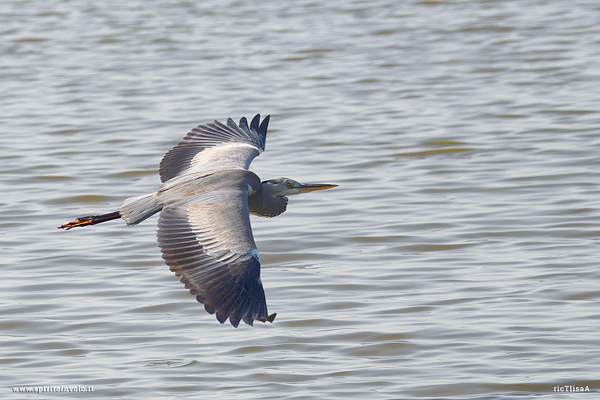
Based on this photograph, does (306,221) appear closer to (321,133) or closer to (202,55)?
(321,133)

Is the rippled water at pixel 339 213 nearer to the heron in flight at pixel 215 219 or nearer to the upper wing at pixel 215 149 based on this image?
the heron in flight at pixel 215 219

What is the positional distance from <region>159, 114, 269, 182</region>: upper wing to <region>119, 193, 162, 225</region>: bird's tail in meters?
0.76

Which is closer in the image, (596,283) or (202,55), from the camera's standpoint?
(596,283)

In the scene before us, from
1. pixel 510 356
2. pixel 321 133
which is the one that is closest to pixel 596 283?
pixel 510 356

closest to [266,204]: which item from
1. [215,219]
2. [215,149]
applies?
[215,149]

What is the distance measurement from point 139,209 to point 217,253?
2.87 ft

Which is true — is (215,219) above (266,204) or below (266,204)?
above

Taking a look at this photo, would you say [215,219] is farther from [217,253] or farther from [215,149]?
[215,149]

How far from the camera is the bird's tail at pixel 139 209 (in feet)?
20.1

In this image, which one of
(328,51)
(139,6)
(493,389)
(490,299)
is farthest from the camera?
(139,6)

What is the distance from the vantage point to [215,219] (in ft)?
19.1

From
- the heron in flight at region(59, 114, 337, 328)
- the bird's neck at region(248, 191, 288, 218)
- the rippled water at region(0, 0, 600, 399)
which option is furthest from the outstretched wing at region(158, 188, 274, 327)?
the bird's neck at region(248, 191, 288, 218)

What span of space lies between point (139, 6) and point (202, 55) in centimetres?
589

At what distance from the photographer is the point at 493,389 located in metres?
5.48
